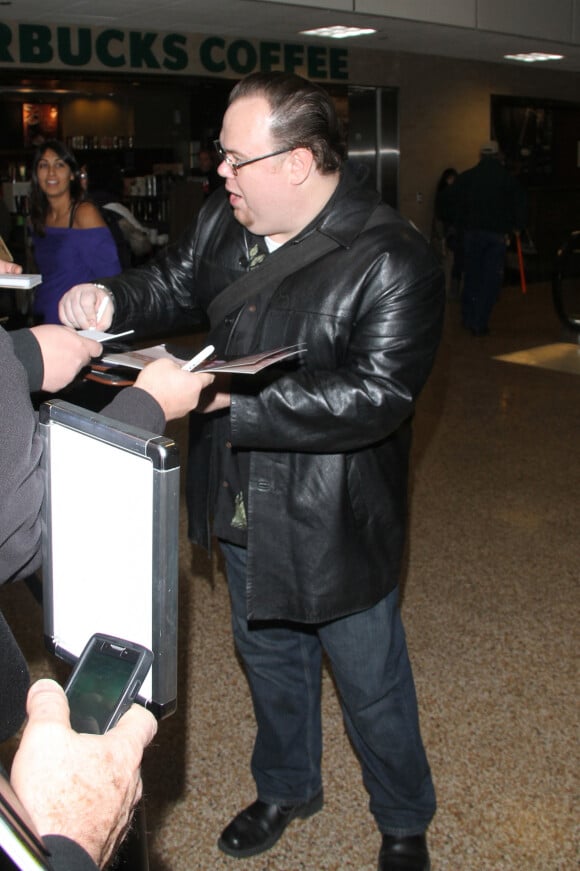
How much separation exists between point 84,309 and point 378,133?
33.9 feet

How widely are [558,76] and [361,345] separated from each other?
13.9 meters

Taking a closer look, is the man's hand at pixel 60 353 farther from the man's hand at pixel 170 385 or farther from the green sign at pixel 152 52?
the green sign at pixel 152 52

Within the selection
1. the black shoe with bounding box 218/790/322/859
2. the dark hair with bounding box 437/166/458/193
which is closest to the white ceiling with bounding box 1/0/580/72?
the dark hair with bounding box 437/166/458/193

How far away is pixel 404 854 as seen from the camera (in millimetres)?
2316

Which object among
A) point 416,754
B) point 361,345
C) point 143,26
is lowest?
point 416,754

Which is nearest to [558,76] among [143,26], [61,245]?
[143,26]

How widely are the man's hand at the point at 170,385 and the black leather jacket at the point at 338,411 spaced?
1.45 feet

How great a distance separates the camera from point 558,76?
1424 cm

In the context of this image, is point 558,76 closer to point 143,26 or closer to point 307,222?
point 143,26

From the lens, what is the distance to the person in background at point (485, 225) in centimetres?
919

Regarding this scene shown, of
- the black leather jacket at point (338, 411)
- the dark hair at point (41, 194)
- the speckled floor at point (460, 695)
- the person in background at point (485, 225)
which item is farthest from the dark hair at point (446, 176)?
the black leather jacket at point (338, 411)

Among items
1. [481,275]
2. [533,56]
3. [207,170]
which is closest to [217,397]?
[481,275]

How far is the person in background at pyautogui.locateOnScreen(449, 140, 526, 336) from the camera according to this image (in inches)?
362

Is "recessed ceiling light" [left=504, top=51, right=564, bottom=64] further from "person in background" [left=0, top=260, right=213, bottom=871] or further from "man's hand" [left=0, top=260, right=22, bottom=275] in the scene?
"person in background" [left=0, top=260, right=213, bottom=871]
